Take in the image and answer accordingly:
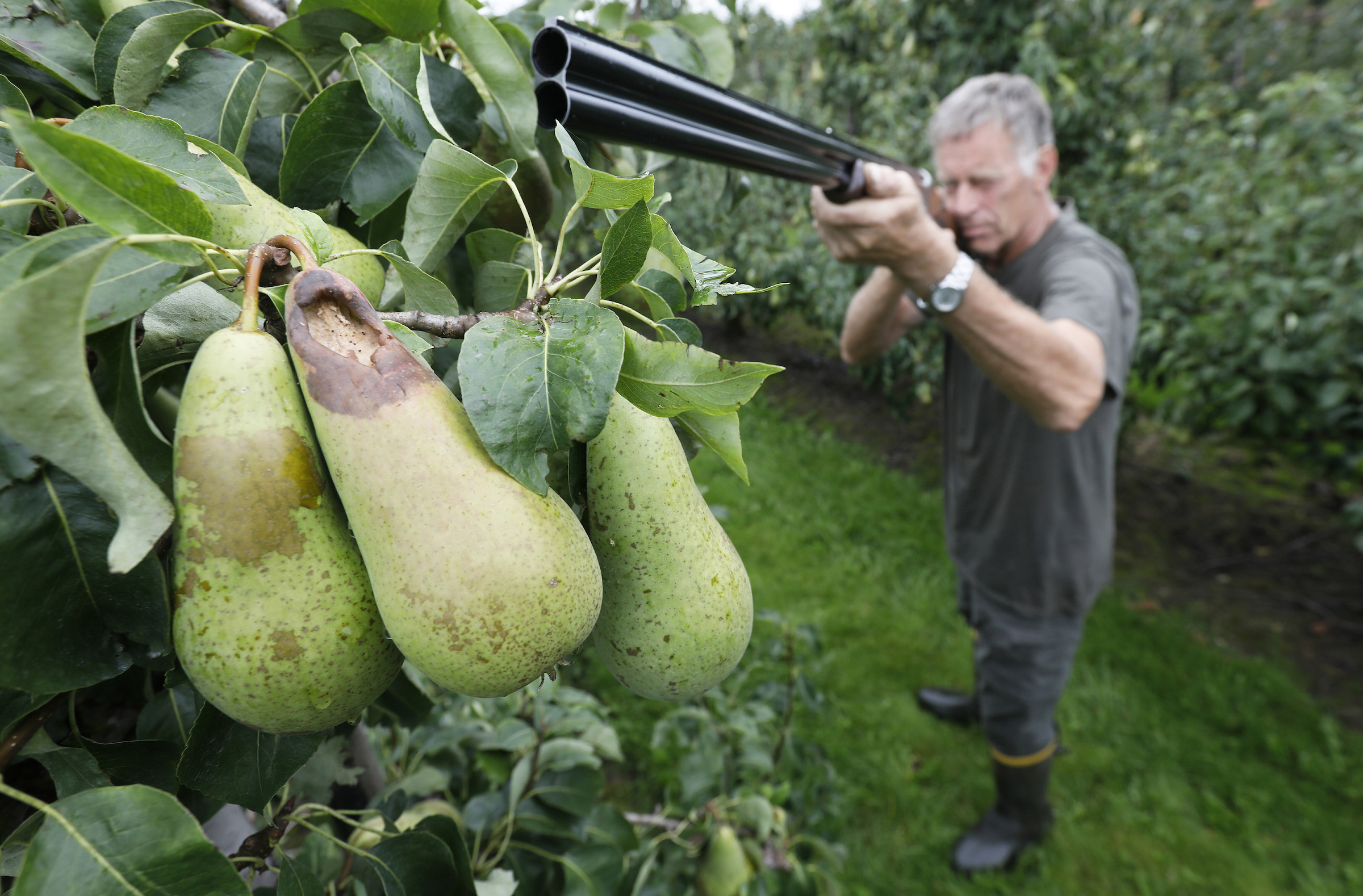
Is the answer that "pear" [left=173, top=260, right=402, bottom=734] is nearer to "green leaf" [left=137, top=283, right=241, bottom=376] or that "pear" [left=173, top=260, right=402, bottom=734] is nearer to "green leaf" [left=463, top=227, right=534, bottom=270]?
"green leaf" [left=137, top=283, right=241, bottom=376]

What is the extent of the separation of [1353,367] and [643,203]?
4353 mm

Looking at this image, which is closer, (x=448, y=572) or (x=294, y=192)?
(x=448, y=572)

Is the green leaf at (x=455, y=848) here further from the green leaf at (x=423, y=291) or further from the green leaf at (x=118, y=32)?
the green leaf at (x=118, y=32)

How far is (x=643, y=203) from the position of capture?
584mm

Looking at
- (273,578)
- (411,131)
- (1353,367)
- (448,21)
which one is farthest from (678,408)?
(1353,367)

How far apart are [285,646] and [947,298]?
2130 mm

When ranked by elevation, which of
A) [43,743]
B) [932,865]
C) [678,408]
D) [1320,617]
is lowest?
[932,865]

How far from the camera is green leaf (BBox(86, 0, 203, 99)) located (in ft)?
2.23

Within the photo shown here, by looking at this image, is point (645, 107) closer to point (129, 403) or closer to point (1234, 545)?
point (129, 403)

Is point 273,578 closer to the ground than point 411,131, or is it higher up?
closer to the ground

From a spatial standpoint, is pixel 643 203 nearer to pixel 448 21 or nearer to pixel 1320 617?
pixel 448 21

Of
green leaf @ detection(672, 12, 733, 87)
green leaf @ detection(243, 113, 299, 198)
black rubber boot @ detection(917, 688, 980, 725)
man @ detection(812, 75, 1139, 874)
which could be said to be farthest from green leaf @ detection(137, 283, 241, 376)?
black rubber boot @ detection(917, 688, 980, 725)

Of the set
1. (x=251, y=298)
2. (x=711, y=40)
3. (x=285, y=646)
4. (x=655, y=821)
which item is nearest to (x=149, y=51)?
(x=251, y=298)

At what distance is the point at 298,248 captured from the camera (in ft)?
1.83
